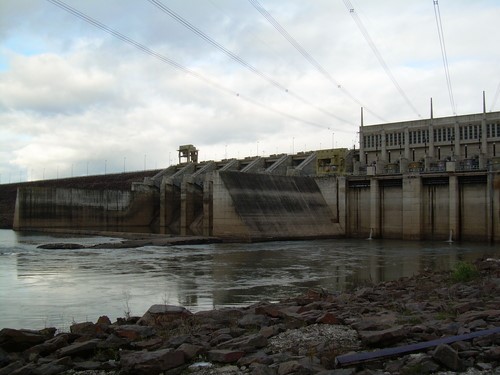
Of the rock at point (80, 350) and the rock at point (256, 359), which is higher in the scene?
the rock at point (256, 359)

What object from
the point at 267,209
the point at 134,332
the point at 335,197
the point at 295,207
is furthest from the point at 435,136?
the point at 134,332

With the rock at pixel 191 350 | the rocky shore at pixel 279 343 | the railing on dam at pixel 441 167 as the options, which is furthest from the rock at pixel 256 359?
the railing on dam at pixel 441 167

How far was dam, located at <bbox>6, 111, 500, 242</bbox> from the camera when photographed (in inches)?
1430

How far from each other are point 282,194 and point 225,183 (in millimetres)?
5940

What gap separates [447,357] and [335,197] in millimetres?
39037

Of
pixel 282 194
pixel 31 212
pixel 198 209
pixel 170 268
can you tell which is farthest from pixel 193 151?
pixel 170 268

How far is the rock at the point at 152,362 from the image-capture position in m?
5.52

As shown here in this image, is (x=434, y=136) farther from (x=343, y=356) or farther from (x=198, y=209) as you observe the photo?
(x=343, y=356)

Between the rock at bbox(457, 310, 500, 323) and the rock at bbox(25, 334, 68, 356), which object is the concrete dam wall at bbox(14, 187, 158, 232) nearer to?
the rock at bbox(25, 334, 68, 356)

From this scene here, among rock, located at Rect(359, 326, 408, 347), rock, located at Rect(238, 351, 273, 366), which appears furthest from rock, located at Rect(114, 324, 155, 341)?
rock, located at Rect(359, 326, 408, 347)

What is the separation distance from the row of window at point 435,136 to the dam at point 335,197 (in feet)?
0.31

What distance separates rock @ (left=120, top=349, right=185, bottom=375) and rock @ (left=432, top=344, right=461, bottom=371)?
2.85 meters

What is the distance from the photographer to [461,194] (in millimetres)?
37469

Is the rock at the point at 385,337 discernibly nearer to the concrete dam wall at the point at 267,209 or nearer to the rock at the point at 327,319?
the rock at the point at 327,319
